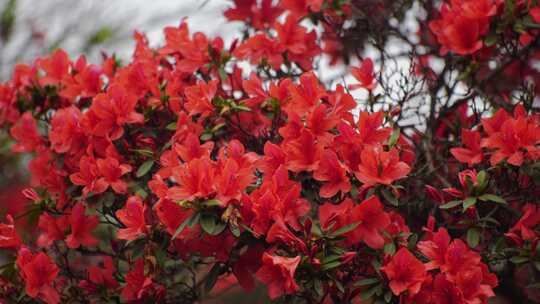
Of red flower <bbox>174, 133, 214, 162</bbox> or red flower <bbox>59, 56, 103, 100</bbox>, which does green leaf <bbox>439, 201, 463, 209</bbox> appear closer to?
red flower <bbox>174, 133, 214, 162</bbox>

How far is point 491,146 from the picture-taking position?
6.65ft

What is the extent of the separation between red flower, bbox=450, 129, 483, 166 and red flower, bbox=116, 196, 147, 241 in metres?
0.82

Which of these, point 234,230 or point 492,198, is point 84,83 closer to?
point 234,230

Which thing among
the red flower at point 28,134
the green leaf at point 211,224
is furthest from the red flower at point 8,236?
the green leaf at point 211,224

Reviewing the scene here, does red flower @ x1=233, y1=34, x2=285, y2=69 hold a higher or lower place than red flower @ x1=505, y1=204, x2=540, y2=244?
higher

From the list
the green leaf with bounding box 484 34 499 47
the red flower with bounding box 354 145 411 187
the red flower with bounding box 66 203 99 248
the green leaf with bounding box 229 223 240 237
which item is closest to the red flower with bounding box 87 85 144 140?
the red flower with bounding box 66 203 99 248

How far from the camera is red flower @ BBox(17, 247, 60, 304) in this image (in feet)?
6.78

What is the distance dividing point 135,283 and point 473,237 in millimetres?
846

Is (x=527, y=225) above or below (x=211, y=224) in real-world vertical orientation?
below

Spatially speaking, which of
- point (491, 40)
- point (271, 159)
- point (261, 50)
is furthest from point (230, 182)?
point (491, 40)

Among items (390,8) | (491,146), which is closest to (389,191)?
(491,146)

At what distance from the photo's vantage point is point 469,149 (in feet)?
7.05

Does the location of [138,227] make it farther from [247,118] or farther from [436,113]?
[436,113]

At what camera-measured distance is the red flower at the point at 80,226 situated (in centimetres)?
219
